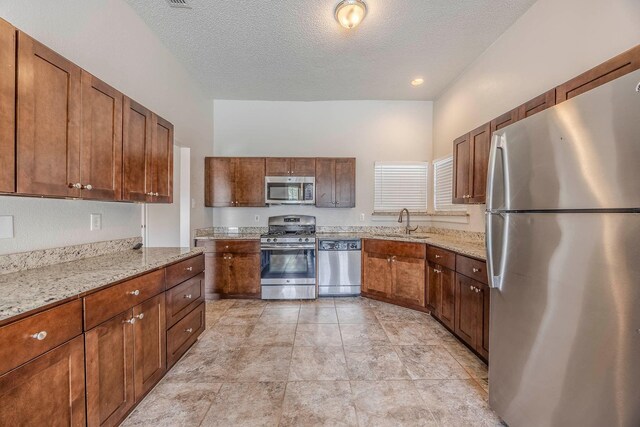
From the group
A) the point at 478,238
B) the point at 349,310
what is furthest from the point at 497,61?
the point at 349,310

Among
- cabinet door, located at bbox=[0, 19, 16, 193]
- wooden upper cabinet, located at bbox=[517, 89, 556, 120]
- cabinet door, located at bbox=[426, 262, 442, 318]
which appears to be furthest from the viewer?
cabinet door, located at bbox=[426, 262, 442, 318]

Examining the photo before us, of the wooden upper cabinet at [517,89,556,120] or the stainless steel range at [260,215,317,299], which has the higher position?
the wooden upper cabinet at [517,89,556,120]

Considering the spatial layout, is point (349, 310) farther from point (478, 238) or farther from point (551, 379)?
point (551, 379)

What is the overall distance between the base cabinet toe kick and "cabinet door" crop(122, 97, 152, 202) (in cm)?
62

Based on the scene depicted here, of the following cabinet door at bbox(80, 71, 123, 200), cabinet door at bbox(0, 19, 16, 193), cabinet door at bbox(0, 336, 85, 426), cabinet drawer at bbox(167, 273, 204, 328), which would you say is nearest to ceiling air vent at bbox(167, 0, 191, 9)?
cabinet door at bbox(80, 71, 123, 200)

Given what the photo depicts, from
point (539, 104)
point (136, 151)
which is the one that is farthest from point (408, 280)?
point (136, 151)

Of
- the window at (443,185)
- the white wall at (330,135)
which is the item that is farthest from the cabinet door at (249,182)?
the window at (443,185)

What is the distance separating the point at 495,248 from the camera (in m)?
1.50

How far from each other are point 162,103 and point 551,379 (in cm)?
378

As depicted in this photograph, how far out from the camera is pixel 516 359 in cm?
140

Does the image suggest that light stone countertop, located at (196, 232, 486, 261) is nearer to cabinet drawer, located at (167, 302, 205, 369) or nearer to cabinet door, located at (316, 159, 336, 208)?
cabinet door, located at (316, 159, 336, 208)

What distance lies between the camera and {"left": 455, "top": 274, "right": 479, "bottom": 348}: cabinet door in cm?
227

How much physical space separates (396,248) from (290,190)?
1.75 metres

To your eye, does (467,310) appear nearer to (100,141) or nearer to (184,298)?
(184,298)
